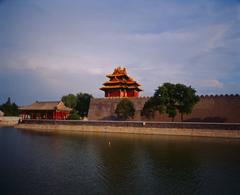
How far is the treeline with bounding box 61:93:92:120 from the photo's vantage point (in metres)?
52.6

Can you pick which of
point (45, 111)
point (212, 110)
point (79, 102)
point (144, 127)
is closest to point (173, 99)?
point (144, 127)

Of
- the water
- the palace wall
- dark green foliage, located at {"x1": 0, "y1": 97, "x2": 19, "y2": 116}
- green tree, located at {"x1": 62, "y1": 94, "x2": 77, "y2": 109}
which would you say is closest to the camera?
the water

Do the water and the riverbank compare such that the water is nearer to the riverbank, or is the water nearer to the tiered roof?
the riverbank

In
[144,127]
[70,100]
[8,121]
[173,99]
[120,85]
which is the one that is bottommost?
[144,127]

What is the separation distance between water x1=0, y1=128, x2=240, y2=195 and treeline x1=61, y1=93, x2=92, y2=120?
3087 cm

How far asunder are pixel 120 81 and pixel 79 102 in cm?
1135

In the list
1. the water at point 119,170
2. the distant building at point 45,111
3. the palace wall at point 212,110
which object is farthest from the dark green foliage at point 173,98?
the distant building at point 45,111

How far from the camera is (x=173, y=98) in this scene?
107 feet

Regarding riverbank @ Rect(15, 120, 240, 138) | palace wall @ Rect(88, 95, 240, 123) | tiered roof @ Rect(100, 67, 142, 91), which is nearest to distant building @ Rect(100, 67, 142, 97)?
tiered roof @ Rect(100, 67, 142, 91)

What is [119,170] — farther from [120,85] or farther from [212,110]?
[120,85]

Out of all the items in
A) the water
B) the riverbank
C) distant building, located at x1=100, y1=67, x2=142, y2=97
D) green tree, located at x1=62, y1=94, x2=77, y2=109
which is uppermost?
distant building, located at x1=100, y1=67, x2=142, y2=97

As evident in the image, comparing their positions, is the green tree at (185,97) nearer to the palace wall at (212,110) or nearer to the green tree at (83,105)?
the palace wall at (212,110)

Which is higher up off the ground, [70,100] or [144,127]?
[70,100]

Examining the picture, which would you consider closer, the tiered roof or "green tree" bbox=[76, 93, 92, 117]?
the tiered roof
